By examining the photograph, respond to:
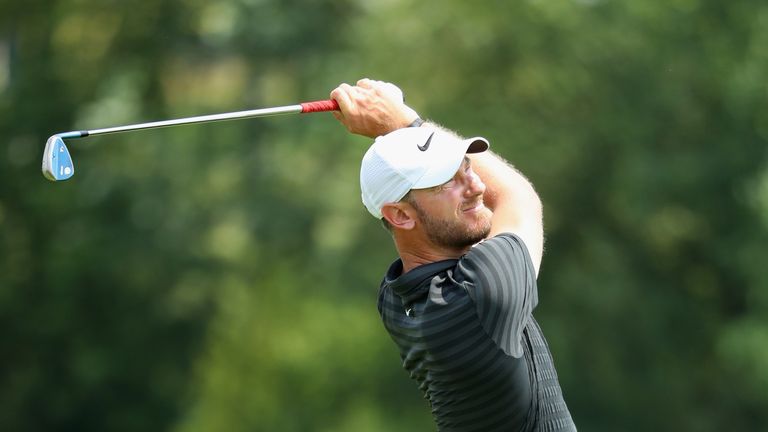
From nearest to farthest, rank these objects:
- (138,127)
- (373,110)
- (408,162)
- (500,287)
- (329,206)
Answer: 1. (500,287)
2. (408,162)
3. (138,127)
4. (373,110)
5. (329,206)

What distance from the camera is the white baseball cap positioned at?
339 cm

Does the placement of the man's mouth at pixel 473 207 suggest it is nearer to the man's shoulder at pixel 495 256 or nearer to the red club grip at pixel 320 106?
the man's shoulder at pixel 495 256

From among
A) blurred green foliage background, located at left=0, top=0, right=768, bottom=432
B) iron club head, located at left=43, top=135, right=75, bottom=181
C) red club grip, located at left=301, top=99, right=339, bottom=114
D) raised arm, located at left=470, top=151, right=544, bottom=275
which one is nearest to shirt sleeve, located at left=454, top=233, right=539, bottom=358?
raised arm, located at left=470, top=151, right=544, bottom=275

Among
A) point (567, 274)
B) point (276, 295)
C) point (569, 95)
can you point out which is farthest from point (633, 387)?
point (276, 295)

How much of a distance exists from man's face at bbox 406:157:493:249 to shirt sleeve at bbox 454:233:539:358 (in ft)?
0.28

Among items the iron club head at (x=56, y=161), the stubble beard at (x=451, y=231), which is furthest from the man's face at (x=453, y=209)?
the iron club head at (x=56, y=161)

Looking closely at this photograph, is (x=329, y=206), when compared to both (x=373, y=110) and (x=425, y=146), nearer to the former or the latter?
(x=373, y=110)

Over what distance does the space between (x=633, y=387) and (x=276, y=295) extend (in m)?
5.35

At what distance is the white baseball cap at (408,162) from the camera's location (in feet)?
11.1

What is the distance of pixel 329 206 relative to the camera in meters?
19.7

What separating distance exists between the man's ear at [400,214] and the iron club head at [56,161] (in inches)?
35.4

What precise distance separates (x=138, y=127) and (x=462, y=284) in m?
0.89

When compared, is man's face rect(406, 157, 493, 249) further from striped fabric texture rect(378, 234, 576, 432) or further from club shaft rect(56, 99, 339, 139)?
club shaft rect(56, 99, 339, 139)

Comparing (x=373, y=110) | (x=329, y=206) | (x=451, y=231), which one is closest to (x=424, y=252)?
(x=451, y=231)
